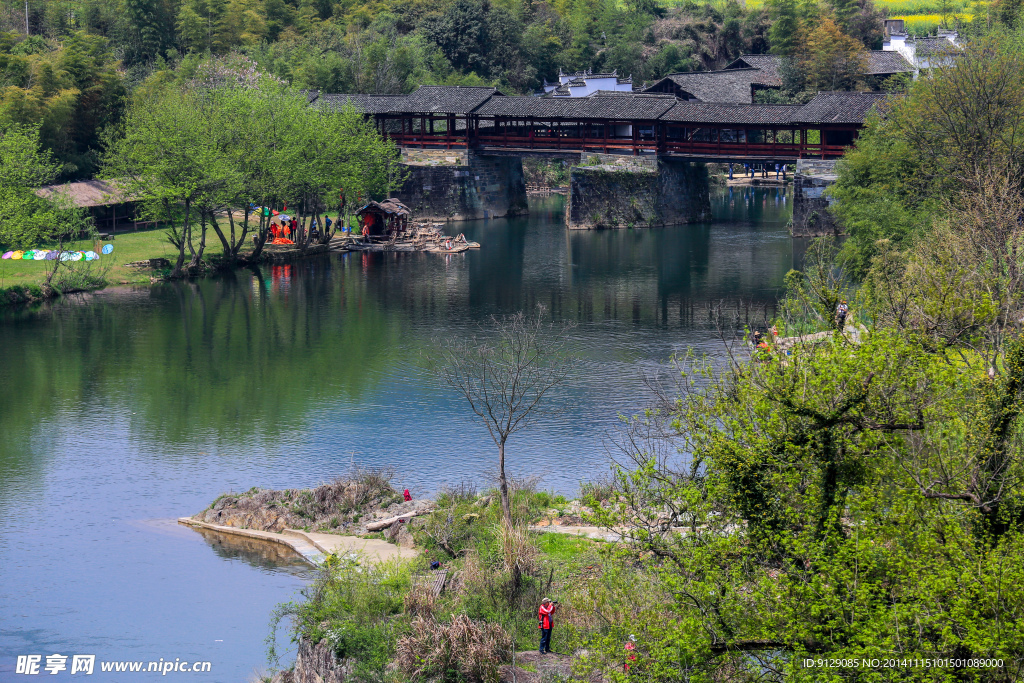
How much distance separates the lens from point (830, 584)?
59.6ft

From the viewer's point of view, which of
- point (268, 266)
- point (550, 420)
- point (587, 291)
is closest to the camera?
point (550, 420)

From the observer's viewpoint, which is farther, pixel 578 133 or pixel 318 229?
pixel 578 133

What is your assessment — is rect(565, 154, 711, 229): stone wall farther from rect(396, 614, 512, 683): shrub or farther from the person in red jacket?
rect(396, 614, 512, 683): shrub

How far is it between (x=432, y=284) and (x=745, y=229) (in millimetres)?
29933

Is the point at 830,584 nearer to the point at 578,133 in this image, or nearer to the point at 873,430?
the point at 873,430

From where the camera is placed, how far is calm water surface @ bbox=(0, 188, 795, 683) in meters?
28.3

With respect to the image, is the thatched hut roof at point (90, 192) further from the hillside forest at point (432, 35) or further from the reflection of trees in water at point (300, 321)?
the hillside forest at point (432, 35)

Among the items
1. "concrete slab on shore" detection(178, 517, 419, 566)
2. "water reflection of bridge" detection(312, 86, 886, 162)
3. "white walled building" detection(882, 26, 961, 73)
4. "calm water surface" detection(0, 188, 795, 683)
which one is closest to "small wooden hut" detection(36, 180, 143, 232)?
"calm water surface" detection(0, 188, 795, 683)

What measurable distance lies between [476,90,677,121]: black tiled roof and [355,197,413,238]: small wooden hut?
12490mm

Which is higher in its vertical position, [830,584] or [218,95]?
[218,95]

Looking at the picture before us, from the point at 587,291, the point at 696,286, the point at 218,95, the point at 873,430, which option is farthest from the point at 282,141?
the point at 873,430

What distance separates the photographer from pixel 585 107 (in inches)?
3408

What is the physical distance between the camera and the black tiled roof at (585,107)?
84625 mm

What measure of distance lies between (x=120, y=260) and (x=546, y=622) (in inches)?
2074
